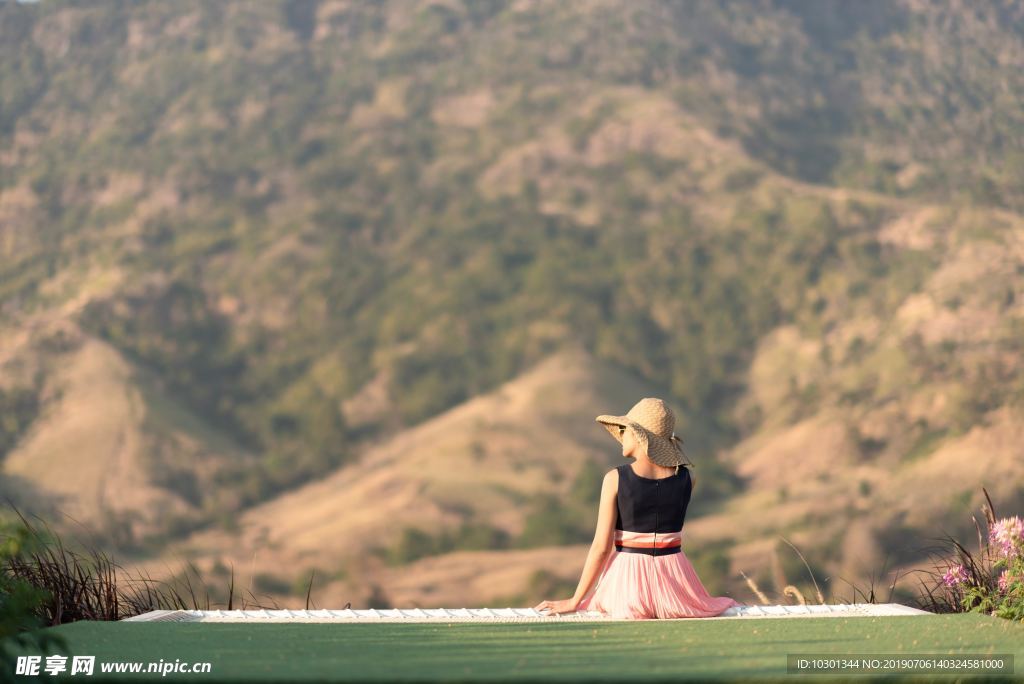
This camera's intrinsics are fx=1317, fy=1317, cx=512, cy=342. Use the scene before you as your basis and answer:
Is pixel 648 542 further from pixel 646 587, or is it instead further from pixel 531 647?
pixel 531 647

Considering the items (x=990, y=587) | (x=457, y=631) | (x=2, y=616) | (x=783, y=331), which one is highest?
(x=2, y=616)

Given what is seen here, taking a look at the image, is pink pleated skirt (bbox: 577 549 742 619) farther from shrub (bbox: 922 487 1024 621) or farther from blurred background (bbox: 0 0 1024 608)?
blurred background (bbox: 0 0 1024 608)

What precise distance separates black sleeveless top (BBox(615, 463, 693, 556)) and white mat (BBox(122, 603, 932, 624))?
0.31 metres

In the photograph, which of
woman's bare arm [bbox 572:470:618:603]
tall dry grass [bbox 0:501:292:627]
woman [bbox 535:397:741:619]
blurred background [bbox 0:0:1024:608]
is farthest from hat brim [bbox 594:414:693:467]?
blurred background [bbox 0:0:1024:608]

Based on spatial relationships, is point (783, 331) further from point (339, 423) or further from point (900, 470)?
point (339, 423)

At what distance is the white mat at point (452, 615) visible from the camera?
5.11m

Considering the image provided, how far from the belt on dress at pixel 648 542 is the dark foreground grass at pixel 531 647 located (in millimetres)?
281

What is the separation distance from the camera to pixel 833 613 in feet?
17.6

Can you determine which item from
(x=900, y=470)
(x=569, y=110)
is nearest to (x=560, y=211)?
(x=569, y=110)

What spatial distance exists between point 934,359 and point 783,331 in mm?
6046

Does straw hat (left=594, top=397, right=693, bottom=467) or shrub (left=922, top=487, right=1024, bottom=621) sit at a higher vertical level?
straw hat (left=594, top=397, right=693, bottom=467)

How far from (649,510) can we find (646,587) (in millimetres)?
324

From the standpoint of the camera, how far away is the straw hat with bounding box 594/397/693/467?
4.92m

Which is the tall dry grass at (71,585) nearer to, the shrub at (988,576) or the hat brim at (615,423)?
the hat brim at (615,423)
